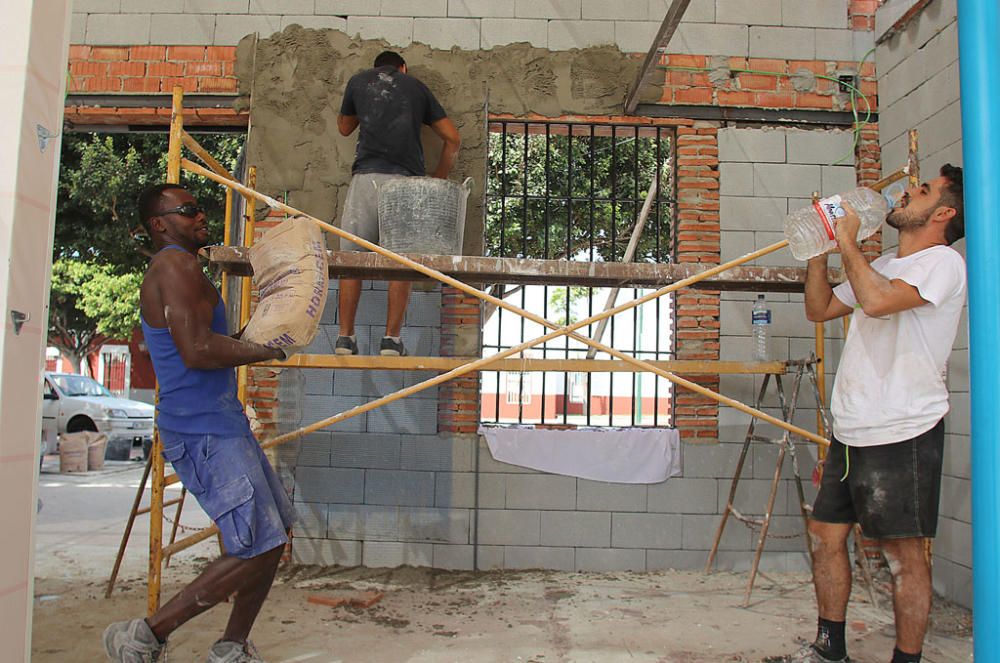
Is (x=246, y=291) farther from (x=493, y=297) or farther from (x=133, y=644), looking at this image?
(x=133, y=644)

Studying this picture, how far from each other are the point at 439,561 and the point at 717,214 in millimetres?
2944

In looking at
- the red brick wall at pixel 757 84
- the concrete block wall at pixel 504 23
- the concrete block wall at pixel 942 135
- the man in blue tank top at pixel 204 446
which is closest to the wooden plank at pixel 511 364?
the concrete block wall at pixel 942 135

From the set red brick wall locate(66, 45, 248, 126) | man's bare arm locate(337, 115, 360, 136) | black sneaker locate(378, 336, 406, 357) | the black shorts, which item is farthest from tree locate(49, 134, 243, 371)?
the black shorts

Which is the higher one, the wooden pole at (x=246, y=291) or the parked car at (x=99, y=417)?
the wooden pole at (x=246, y=291)

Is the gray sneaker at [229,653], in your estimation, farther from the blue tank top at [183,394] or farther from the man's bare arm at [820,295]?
the man's bare arm at [820,295]

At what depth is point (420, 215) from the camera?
3.87 meters

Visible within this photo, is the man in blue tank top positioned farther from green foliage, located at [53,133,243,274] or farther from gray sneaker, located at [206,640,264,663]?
green foliage, located at [53,133,243,274]

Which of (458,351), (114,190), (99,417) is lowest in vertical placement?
(99,417)

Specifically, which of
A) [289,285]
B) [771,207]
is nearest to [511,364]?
[289,285]

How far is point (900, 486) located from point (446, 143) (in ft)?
10.4

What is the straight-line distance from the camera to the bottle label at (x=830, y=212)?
8.88 ft

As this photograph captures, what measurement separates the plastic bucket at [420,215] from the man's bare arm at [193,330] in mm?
1374

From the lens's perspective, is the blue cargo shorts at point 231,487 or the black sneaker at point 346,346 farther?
the black sneaker at point 346,346

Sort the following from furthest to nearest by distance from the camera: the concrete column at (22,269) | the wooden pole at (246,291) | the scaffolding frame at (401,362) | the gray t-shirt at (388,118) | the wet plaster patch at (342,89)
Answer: the wet plaster patch at (342,89), the gray t-shirt at (388,118), the wooden pole at (246,291), the scaffolding frame at (401,362), the concrete column at (22,269)
